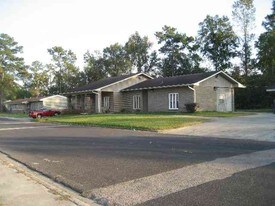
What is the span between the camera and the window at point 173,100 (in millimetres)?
38125

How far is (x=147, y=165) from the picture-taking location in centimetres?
969

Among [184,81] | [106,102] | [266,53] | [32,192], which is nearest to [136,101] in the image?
[106,102]

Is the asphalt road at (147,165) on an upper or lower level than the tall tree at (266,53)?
lower

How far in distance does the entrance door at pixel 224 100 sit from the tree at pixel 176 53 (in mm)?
29477

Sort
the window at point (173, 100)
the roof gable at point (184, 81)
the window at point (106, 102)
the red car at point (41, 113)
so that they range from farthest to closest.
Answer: the red car at point (41, 113)
the window at point (106, 102)
the window at point (173, 100)
the roof gable at point (184, 81)

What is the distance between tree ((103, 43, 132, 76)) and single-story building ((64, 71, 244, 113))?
35.4 m

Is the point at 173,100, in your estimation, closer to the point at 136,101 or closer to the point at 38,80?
the point at 136,101

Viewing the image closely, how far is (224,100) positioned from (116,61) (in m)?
48.8

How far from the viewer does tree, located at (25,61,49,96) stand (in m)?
106

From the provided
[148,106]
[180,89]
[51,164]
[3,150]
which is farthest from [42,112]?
[51,164]

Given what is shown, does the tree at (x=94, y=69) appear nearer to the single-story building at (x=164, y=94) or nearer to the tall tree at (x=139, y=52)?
the tall tree at (x=139, y=52)

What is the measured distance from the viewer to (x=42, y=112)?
51.2m

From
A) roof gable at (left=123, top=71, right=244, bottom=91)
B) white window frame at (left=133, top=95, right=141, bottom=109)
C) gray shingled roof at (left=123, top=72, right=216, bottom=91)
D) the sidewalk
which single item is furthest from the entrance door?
the sidewalk

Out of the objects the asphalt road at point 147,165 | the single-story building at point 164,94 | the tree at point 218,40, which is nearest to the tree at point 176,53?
the tree at point 218,40
